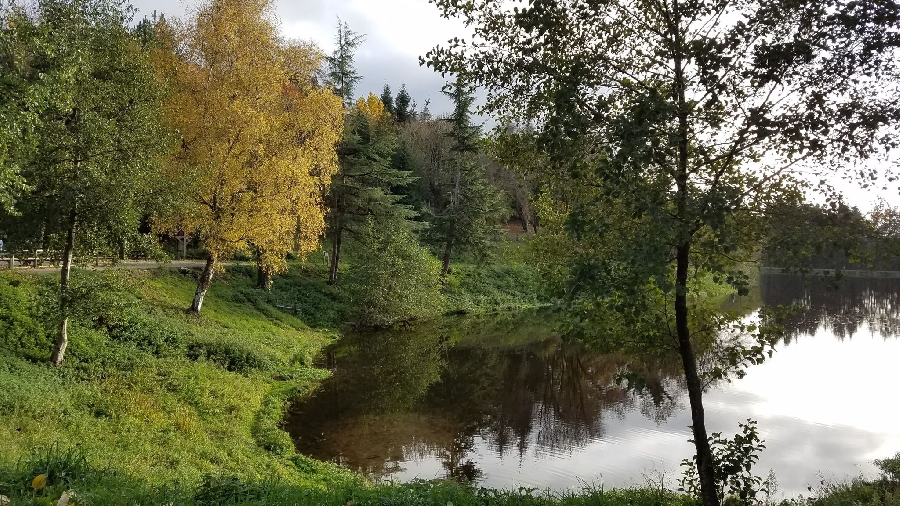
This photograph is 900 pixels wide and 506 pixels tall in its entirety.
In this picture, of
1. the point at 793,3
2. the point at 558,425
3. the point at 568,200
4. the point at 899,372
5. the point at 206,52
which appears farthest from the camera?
the point at 899,372

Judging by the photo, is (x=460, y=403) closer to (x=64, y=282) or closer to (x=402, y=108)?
(x=64, y=282)

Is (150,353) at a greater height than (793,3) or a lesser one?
lesser

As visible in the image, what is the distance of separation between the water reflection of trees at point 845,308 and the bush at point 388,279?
17207mm

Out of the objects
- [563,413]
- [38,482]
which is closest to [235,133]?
[563,413]

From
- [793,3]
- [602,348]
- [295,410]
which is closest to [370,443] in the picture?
[295,410]

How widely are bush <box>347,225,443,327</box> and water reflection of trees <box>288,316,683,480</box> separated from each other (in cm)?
336

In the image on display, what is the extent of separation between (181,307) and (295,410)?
8131mm

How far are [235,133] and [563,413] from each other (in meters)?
14.5

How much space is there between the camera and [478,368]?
23.0 metres

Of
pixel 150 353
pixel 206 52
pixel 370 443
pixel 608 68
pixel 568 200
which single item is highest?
pixel 206 52

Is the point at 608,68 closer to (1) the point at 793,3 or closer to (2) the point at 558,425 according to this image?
(1) the point at 793,3

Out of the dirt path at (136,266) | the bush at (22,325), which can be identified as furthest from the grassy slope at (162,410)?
the dirt path at (136,266)

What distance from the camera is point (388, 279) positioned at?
95.3 ft

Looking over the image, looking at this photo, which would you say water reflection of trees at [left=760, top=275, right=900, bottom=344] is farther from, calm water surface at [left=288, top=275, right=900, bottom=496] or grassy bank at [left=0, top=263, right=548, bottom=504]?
grassy bank at [left=0, top=263, right=548, bottom=504]
